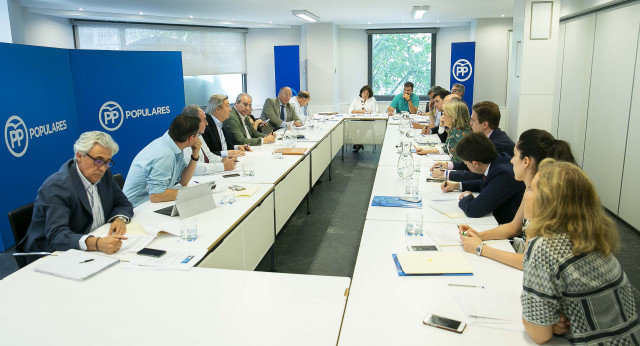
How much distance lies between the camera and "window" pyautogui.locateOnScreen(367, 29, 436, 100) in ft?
38.7

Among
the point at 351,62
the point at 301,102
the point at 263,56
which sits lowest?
the point at 301,102

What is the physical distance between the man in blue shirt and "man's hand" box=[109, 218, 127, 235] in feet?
21.5

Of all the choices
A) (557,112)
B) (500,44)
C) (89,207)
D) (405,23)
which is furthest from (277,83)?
(89,207)

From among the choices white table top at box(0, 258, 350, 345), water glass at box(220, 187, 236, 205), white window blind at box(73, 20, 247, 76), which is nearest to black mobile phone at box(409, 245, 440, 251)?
white table top at box(0, 258, 350, 345)

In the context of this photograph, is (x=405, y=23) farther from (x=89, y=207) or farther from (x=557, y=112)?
(x=89, y=207)

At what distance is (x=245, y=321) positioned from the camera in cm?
171

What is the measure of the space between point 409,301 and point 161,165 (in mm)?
2090

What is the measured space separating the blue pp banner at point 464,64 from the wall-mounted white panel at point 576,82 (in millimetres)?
3909

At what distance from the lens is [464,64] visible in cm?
1046

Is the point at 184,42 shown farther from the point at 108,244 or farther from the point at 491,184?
the point at 491,184

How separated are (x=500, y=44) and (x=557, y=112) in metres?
4.45

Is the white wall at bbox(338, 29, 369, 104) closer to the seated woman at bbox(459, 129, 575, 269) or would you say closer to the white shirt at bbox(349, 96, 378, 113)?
the white shirt at bbox(349, 96, 378, 113)

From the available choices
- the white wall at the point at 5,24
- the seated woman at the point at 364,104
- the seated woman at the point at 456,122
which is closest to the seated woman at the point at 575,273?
the seated woman at the point at 456,122

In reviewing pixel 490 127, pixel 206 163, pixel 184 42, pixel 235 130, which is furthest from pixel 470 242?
pixel 184 42
